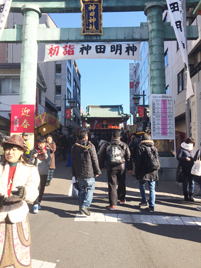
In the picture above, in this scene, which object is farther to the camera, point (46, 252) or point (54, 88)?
point (54, 88)

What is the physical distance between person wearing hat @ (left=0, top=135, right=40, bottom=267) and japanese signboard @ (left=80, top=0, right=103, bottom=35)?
8964mm

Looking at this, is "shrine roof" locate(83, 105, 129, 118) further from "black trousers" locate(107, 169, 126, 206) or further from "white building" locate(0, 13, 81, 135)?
"black trousers" locate(107, 169, 126, 206)

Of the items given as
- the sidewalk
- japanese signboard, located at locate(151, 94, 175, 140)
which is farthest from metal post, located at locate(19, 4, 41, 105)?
japanese signboard, located at locate(151, 94, 175, 140)

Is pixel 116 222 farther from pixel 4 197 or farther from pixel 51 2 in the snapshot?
pixel 51 2

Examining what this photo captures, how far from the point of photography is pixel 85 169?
188 inches

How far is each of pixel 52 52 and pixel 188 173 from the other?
26.6ft

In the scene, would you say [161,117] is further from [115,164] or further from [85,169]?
[85,169]

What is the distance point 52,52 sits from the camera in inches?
402

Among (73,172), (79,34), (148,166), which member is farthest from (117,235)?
(79,34)

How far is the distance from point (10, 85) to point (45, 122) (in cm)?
586

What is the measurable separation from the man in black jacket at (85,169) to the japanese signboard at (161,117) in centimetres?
506

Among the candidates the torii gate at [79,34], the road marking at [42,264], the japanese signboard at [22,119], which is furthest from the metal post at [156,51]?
the road marking at [42,264]

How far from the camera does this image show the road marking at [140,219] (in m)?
4.47

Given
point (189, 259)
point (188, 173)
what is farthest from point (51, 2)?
point (189, 259)
